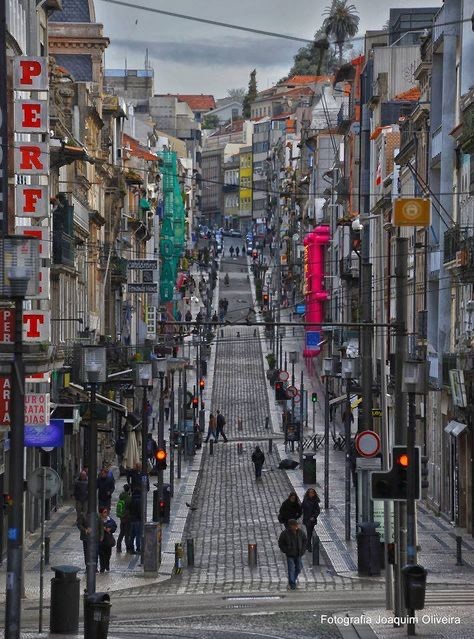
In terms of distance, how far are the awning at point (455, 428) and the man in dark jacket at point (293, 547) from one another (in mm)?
11414

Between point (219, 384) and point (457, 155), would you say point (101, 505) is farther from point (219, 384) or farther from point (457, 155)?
point (219, 384)

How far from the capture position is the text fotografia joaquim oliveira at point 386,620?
27.2m

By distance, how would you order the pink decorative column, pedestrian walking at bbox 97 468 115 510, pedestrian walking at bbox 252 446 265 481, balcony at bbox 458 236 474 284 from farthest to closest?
the pink decorative column < pedestrian walking at bbox 252 446 265 481 < pedestrian walking at bbox 97 468 115 510 < balcony at bbox 458 236 474 284

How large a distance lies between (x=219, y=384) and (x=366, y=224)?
26459 millimetres

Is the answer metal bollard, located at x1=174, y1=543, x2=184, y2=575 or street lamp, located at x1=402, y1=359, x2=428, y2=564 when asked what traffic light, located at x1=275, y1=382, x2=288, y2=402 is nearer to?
metal bollard, located at x1=174, y1=543, x2=184, y2=575

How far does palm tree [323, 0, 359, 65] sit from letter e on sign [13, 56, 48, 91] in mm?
148446

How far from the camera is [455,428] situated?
153 ft

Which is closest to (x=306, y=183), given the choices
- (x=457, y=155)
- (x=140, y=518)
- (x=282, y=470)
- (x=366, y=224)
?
(x=366, y=224)

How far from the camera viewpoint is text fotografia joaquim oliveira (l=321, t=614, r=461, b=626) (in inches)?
1069

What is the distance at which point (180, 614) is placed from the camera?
3061 cm

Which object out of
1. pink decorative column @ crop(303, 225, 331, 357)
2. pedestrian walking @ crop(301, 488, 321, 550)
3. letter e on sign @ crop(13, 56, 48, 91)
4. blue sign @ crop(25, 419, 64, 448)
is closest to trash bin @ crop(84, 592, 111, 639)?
letter e on sign @ crop(13, 56, 48, 91)

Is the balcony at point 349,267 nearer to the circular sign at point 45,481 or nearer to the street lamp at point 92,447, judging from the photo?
the street lamp at point 92,447

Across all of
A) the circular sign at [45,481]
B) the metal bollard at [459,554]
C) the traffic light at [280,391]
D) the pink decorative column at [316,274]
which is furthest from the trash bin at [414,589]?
the pink decorative column at [316,274]

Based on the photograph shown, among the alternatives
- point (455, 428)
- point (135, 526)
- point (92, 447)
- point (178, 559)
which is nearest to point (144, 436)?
point (135, 526)
